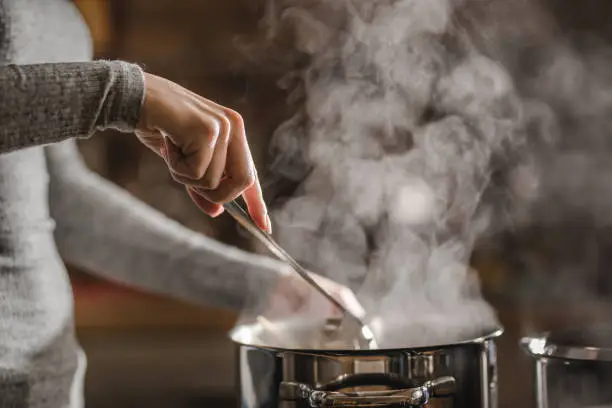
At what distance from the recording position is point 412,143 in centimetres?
137

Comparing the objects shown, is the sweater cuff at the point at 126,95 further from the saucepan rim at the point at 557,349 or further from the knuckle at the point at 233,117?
the saucepan rim at the point at 557,349

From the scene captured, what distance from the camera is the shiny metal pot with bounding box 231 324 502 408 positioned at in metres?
0.61

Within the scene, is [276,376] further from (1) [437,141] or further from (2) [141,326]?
(2) [141,326]

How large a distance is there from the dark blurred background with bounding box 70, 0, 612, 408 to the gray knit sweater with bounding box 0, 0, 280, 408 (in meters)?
1.12

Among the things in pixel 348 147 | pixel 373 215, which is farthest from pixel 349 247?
pixel 348 147

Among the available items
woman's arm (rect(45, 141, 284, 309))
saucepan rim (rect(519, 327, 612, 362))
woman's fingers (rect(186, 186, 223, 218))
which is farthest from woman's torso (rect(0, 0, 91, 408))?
saucepan rim (rect(519, 327, 612, 362))

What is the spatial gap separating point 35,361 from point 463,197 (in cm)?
75

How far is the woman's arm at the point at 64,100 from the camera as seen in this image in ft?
1.90

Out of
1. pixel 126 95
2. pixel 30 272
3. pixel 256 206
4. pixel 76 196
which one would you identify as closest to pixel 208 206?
pixel 256 206

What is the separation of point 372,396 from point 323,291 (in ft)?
0.53

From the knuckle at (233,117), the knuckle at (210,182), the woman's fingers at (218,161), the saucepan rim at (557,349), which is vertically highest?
the knuckle at (233,117)

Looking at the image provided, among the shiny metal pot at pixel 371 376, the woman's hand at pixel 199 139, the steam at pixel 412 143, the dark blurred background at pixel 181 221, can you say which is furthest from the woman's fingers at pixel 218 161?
the dark blurred background at pixel 181 221

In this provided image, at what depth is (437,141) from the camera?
1284mm

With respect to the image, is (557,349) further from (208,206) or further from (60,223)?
(60,223)
